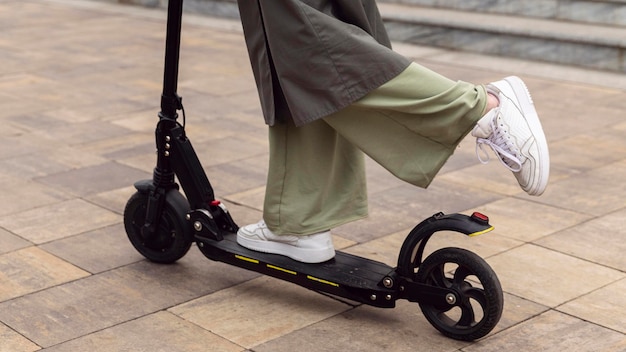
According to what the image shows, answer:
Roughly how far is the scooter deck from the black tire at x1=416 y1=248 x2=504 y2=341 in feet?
0.48

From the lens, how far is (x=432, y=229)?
3.28 meters

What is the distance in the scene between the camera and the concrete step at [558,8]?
806 centimetres

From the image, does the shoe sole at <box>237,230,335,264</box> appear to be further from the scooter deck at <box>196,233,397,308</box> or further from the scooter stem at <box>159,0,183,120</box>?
the scooter stem at <box>159,0,183,120</box>

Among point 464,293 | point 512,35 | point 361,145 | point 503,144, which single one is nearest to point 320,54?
point 361,145

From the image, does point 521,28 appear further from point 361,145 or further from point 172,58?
point 361,145

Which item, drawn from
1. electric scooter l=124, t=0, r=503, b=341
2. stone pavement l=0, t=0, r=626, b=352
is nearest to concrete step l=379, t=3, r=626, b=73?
stone pavement l=0, t=0, r=626, b=352

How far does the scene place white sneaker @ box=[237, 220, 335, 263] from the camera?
11.7 feet

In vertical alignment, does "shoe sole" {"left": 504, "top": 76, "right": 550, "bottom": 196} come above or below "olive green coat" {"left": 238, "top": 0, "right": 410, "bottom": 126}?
below

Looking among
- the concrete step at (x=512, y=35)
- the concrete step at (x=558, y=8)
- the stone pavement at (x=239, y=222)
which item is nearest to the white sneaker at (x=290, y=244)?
the stone pavement at (x=239, y=222)

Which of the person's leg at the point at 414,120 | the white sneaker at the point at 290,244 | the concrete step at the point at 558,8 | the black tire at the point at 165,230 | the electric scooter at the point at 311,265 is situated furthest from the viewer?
the concrete step at the point at 558,8

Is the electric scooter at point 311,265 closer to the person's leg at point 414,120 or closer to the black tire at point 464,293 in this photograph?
the black tire at point 464,293

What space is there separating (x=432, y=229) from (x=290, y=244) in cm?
58

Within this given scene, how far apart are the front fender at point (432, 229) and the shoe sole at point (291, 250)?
0.32m

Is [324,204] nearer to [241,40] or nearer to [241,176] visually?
[241,176]
